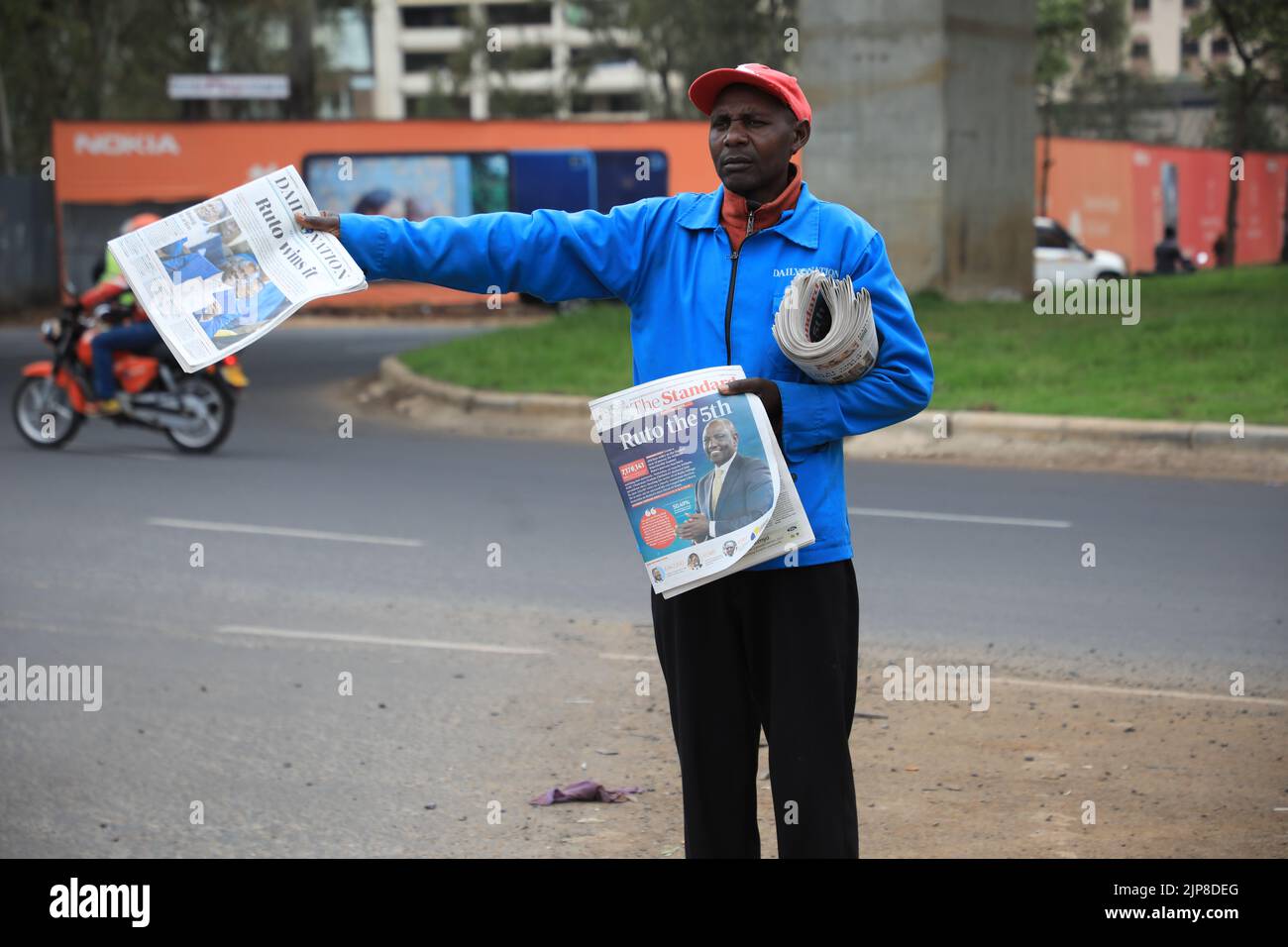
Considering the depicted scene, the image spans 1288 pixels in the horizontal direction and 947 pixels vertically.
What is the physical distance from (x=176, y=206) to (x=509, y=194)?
6.19m

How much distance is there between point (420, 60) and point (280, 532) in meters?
116

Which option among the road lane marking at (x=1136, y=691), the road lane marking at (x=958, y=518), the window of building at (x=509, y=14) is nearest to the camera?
the road lane marking at (x=1136, y=691)

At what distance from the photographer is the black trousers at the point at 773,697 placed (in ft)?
11.4

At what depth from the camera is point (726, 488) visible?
3.40 metres


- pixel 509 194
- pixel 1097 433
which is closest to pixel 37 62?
pixel 509 194

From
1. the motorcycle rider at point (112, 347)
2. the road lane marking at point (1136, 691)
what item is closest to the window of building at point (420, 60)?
the motorcycle rider at point (112, 347)

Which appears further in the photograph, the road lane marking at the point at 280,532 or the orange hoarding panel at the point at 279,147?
the orange hoarding panel at the point at 279,147

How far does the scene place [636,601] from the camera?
8.09 metres

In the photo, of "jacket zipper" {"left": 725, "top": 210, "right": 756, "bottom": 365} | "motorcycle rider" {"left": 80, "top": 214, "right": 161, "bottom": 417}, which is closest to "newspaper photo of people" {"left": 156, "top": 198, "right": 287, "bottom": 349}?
"jacket zipper" {"left": 725, "top": 210, "right": 756, "bottom": 365}

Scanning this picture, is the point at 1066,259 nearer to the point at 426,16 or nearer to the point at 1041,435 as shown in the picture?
the point at 1041,435

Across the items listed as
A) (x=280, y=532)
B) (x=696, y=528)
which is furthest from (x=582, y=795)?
(x=280, y=532)

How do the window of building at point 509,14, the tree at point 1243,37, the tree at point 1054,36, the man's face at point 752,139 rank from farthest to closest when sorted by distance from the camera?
the window of building at point 509,14
the tree at point 1054,36
the tree at point 1243,37
the man's face at point 752,139

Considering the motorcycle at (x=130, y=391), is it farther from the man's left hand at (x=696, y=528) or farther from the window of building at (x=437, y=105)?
the window of building at (x=437, y=105)

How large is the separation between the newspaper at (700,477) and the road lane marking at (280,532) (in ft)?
20.5
